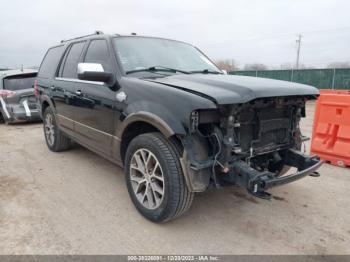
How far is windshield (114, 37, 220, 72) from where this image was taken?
3.64 m

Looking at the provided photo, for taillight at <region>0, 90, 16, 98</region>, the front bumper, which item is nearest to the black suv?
the front bumper

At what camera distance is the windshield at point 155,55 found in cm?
364

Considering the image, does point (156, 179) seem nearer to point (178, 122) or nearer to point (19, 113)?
point (178, 122)

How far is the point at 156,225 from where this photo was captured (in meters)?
3.09

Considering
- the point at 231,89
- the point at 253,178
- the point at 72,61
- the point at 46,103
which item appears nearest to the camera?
the point at 253,178

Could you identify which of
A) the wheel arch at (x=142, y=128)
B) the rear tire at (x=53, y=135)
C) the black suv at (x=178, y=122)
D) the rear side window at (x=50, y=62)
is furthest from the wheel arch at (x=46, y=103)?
the wheel arch at (x=142, y=128)

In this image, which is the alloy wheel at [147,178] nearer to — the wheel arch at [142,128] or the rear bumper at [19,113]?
the wheel arch at [142,128]

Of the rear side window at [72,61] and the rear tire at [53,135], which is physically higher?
the rear side window at [72,61]

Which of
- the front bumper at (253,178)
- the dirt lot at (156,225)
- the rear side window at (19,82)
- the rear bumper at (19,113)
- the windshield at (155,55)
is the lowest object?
the dirt lot at (156,225)

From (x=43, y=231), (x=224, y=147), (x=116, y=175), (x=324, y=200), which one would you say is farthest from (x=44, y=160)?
(x=324, y=200)

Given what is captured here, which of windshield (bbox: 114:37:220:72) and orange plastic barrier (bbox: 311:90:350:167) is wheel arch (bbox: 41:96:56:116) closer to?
windshield (bbox: 114:37:220:72)

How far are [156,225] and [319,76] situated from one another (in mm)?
19191

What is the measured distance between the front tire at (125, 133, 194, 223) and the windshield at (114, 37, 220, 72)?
1029mm

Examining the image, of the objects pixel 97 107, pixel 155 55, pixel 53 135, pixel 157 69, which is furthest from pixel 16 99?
pixel 157 69
